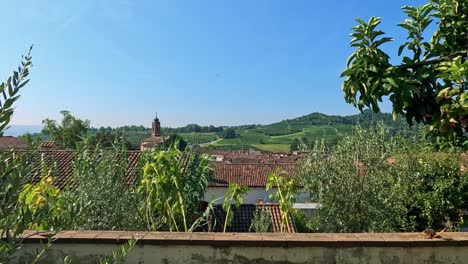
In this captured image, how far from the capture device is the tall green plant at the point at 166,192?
161 inches

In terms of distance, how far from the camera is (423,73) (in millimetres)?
2600

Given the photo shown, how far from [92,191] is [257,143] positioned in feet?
314

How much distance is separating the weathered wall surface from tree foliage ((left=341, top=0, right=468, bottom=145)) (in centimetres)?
89

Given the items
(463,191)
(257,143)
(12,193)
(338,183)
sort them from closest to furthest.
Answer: (12,193), (338,183), (463,191), (257,143)

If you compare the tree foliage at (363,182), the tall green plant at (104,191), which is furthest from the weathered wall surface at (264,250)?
the tree foliage at (363,182)

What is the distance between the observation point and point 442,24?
2922 mm

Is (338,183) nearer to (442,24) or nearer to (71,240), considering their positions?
(442,24)

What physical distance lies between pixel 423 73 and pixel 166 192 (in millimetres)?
2709

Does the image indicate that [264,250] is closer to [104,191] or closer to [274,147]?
[104,191]

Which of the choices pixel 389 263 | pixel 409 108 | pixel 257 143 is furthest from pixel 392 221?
pixel 257 143

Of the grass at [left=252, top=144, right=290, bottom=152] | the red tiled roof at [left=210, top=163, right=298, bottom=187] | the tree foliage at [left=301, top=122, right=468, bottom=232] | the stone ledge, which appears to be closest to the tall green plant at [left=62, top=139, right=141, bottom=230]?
the stone ledge

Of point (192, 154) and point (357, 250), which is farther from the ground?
point (192, 154)

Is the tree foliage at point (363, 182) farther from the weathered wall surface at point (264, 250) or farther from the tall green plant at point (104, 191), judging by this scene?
the tall green plant at point (104, 191)

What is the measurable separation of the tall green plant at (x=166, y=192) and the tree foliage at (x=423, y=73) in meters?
2.21
